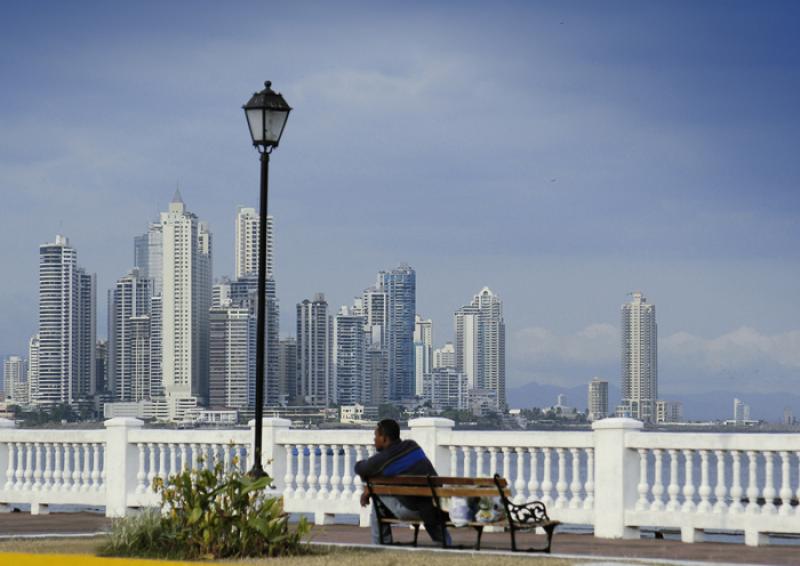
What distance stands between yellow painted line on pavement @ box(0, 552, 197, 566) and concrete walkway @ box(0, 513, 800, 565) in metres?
2.28

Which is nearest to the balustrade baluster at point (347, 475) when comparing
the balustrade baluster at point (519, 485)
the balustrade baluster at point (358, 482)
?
the balustrade baluster at point (358, 482)

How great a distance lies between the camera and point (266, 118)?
1608cm

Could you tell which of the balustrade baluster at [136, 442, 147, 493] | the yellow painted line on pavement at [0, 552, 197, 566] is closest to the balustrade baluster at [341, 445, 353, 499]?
the balustrade baluster at [136, 442, 147, 493]

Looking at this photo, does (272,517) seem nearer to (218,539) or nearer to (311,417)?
(218,539)

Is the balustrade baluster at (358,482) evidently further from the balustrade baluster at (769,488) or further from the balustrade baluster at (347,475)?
the balustrade baluster at (769,488)

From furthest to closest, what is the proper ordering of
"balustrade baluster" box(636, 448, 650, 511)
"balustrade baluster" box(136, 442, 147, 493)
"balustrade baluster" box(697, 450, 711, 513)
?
1. "balustrade baluster" box(136, 442, 147, 493)
2. "balustrade baluster" box(636, 448, 650, 511)
3. "balustrade baluster" box(697, 450, 711, 513)

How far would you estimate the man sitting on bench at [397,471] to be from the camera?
14211 millimetres

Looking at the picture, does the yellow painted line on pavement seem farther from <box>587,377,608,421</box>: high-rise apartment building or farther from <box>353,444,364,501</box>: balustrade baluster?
<box>587,377,608,421</box>: high-rise apartment building

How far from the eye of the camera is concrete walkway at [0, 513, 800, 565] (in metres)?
14.6

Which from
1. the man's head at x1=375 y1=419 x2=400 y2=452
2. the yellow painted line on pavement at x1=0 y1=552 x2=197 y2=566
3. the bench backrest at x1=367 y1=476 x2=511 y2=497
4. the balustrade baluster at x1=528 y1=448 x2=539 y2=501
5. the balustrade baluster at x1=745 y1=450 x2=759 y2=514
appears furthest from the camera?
the balustrade baluster at x1=528 y1=448 x2=539 y2=501

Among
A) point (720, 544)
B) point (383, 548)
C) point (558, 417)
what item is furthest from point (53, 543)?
point (558, 417)

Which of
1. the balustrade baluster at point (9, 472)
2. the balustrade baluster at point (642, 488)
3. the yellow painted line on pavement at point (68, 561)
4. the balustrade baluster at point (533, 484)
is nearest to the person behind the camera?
the yellow painted line on pavement at point (68, 561)

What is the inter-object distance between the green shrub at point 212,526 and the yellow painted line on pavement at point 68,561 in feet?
1.57

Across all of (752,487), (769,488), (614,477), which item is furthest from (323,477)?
(769,488)
